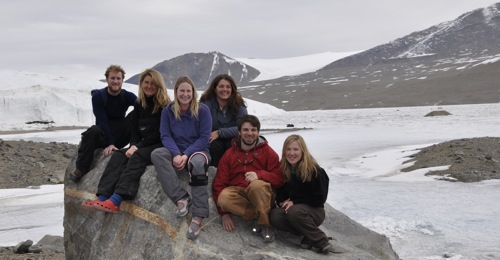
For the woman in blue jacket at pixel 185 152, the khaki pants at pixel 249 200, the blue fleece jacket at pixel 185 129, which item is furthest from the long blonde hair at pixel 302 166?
the blue fleece jacket at pixel 185 129

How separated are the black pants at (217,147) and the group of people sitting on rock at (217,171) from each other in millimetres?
14

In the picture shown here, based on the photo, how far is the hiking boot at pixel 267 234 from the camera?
5.11 m

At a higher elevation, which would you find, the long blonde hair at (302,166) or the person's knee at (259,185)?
the long blonde hair at (302,166)

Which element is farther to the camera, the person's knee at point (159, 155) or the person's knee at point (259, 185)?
the person's knee at point (159, 155)

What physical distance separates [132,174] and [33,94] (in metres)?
53.7

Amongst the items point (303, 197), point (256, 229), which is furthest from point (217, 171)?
point (303, 197)

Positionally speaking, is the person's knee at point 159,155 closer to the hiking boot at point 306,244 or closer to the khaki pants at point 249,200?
the khaki pants at point 249,200

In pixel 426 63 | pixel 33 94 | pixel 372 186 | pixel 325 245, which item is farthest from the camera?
pixel 426 63

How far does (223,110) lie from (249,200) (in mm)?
1785

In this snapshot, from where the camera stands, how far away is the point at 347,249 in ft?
18.2

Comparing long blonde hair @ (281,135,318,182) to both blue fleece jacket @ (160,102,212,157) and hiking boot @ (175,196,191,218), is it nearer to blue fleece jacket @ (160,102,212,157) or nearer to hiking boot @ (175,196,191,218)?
blue fleece jacket @ (160,102,212,157)

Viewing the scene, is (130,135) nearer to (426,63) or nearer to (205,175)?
(205,175)

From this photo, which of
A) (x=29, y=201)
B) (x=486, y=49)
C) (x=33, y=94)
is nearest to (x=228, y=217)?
(x=29, y=201)

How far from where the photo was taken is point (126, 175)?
5.63m
